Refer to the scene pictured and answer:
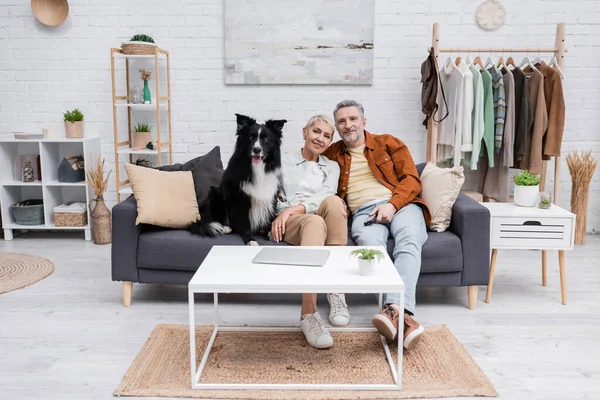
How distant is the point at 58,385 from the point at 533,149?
335cm

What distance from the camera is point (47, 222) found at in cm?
428

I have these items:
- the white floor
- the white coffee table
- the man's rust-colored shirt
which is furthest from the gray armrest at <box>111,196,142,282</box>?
the man's rust-colored shirt

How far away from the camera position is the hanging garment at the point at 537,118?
389cm

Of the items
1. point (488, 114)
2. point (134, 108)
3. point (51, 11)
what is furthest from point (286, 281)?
point (51, 11)

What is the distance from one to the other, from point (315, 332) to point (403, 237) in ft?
2.11

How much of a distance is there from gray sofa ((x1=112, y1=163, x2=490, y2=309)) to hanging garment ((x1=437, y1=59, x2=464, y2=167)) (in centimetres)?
122

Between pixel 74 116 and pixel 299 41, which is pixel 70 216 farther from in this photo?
pixel 299 41

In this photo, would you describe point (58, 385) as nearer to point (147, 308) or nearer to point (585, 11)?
point (147, 308)

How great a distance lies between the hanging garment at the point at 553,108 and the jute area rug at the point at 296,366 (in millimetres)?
2086

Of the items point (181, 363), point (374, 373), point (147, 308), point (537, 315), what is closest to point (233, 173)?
point (147, 308)

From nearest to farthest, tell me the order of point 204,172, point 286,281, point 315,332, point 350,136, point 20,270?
point 286,281, point 315,332, point 350,136, point 204,172, point 20,270

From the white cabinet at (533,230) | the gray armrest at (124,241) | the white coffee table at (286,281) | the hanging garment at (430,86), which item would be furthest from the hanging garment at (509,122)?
the gray armrest at (124,241)

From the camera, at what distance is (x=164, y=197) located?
2859 millimetres

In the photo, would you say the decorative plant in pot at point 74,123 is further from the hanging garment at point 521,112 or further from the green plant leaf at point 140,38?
the hanging garment at point 521,112
